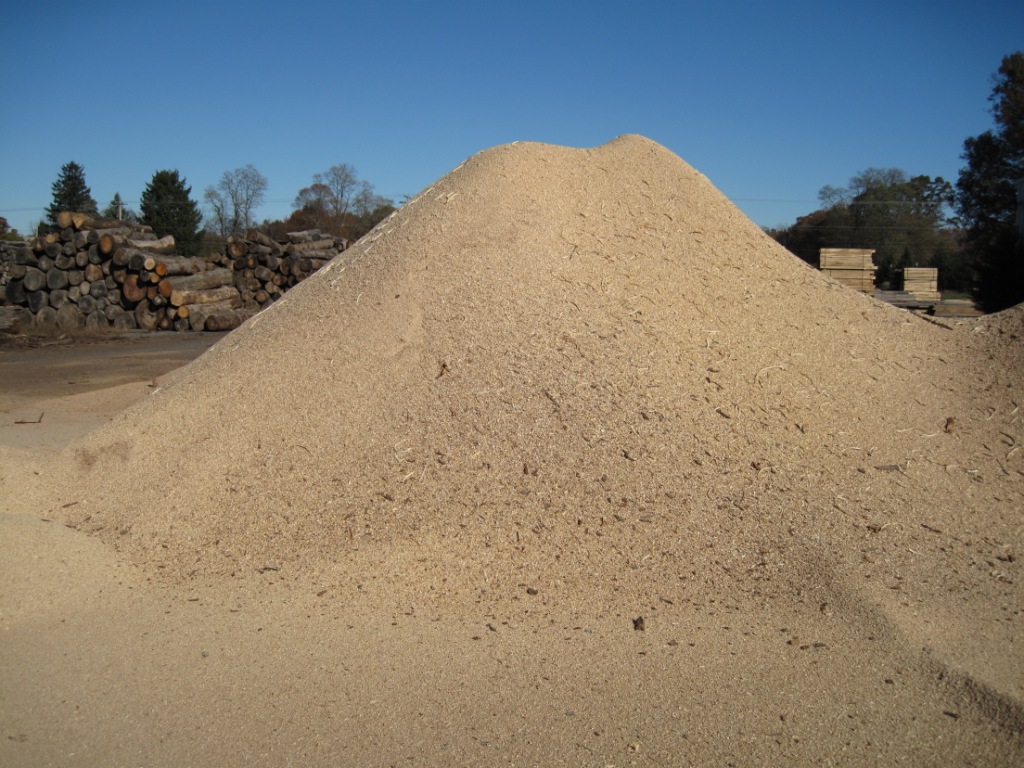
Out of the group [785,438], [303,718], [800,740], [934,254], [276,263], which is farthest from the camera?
[934,254]

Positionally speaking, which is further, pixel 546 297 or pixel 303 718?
pixel 546 297

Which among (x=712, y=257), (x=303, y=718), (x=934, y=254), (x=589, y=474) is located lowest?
(x=303, y=718)

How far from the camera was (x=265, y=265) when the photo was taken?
57.8 feet

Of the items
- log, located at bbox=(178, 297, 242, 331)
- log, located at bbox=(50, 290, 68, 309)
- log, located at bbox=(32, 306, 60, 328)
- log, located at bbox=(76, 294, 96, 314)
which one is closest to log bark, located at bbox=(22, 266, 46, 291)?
log, located at bbox=(50, 290, 68, 309)

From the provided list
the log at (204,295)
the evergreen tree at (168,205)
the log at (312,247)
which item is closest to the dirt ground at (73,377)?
the log at (204,295)

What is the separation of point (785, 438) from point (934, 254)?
2979 centimetres

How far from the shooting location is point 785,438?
4039 mm

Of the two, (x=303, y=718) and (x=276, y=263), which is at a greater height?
(x=276, y=263)

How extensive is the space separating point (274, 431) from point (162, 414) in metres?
0.92

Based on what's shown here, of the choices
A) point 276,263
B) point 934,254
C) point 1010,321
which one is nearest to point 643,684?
point 1010,321

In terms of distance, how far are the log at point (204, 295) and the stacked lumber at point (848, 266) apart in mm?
11537

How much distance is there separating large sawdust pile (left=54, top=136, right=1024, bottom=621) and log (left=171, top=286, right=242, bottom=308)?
10.6 m

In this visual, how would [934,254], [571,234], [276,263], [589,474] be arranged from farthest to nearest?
1. [934,254]
2. [276,263]
3. [571,234]
4. [589,474]

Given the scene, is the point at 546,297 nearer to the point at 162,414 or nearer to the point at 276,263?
the point at 162,414
